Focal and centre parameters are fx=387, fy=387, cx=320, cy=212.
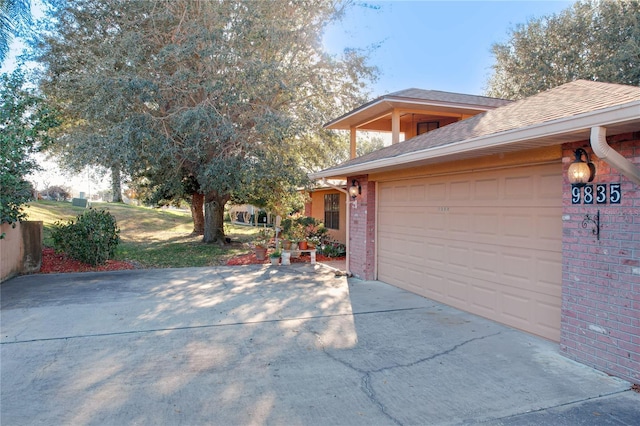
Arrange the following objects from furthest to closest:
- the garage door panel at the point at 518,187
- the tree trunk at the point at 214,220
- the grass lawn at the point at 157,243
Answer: the tree trunk at the point at 214,220
the grass lawn at the point at 157,243
the garage door panel at the point at 518,187

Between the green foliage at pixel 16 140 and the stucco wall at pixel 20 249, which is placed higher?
the green foliage at pixel 16 140

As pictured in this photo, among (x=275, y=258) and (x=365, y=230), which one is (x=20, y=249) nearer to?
(x=275, y=258)

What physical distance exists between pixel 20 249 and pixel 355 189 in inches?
325

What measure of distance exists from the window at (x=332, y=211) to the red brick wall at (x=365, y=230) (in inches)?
211

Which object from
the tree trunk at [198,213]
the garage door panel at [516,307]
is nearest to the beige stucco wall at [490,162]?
the garage door panel at [516,307]

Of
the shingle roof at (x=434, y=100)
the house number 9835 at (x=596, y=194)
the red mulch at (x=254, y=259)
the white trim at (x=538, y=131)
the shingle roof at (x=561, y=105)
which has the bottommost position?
the red mulch at (x=254, y=259)

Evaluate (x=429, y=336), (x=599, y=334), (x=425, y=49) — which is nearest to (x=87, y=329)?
(x=429, y=336)

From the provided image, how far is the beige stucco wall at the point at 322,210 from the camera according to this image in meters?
14.2

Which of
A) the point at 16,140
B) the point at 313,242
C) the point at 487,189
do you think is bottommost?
the point at 313,242

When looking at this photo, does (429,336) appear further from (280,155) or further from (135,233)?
(135,233)

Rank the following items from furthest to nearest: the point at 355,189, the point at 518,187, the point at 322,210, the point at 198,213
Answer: the point at 198,213
the point at 322,210
the point at 355,189
the point at 518,187

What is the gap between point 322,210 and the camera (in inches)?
651

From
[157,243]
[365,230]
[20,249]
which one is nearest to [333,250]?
[365,230]

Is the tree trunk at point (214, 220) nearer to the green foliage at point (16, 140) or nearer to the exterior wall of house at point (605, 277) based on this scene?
the green foliage at point (16, 140)
